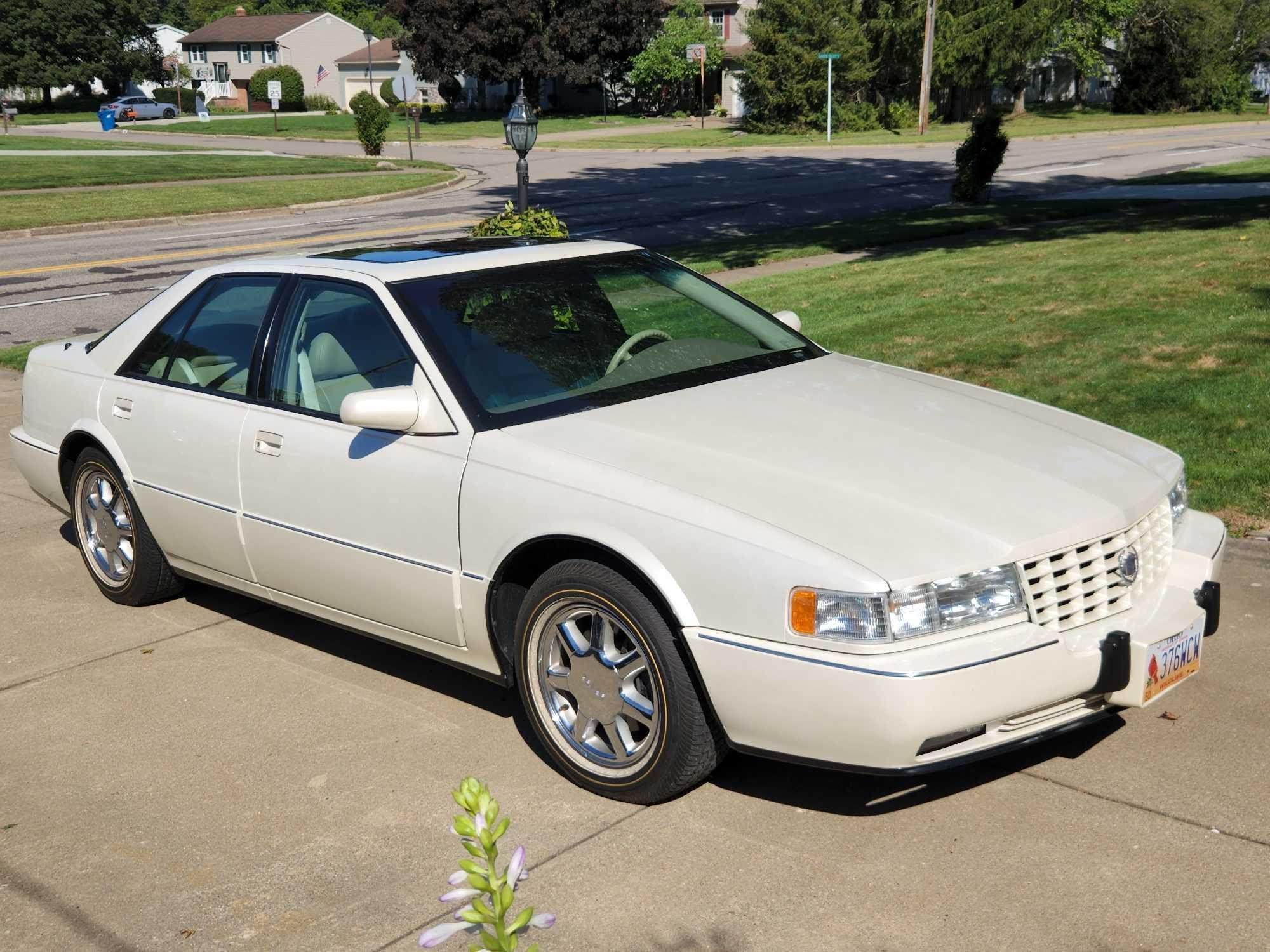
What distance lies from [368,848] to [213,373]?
229 centimetres

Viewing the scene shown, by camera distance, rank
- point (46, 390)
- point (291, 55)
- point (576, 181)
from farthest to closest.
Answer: point (291, 55) → point (576, 181) → point (46, 390)

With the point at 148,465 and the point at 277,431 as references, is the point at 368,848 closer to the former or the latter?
the point at 277,431

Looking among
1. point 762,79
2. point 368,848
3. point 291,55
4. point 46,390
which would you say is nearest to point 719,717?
point 368,848

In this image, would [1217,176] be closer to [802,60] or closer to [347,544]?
[347,544]

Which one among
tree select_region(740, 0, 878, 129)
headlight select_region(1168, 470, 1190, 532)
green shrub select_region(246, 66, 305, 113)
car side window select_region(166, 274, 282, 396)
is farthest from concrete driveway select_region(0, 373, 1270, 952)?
green shrub select_region(246, 66, 305, 113)

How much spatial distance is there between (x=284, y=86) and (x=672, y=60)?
3140cm

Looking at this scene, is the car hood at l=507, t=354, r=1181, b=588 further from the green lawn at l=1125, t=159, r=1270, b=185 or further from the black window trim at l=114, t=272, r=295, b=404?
the green lawn at l=1125, t=159, r=1270, b=185

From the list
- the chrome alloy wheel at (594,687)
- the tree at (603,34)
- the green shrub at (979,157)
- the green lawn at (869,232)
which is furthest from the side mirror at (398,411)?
the tree at (603,34)

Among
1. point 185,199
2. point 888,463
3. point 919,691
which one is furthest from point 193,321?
point 185,199

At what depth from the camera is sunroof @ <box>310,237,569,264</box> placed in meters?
5.17

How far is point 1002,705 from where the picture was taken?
3.57m

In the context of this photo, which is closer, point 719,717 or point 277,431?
point 719,717

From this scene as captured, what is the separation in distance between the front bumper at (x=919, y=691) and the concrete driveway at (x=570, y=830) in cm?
32

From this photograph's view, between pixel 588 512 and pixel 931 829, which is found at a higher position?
pixel 588 512
